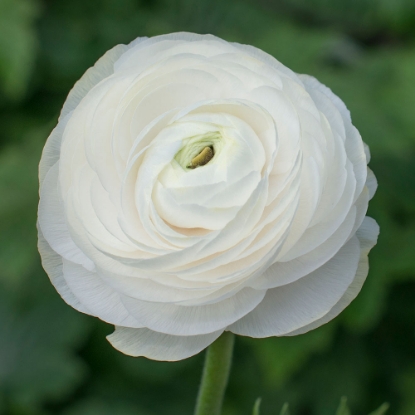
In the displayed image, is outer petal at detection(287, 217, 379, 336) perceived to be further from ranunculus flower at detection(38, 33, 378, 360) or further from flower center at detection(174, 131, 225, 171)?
flower center at detection(174, 131, 225, 171)

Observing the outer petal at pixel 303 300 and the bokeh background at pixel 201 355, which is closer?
the outer petal at pixel 303 300

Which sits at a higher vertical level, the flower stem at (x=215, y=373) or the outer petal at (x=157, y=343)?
the outer petal at (x=157, y=343)

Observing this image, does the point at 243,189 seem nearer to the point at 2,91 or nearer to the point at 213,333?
the point at 213,333

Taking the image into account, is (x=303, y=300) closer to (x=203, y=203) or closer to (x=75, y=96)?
(x=203, y=203)

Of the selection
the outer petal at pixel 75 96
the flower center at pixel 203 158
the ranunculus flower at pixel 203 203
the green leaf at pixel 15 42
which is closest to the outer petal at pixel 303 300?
the ranunculus flower at pixel 203 203

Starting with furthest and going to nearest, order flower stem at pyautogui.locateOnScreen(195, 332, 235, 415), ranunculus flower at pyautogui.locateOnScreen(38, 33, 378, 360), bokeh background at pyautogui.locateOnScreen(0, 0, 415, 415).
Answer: bokeh background at pyautogui.locateOnScreen(0, 0, 415, 415)
flower stem at pyautogui.locateOnScreen(195, 332, 235, 415)
ranunculus flower at pyautogui.locateOnScreen(38, 33, 378, 360)

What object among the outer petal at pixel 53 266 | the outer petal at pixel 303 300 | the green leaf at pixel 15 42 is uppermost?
the outer petal at pixel 303 300

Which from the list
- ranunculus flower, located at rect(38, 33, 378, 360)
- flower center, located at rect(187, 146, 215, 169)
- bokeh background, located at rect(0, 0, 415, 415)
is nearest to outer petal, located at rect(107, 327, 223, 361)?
→ ranunculus flower, located at rect(38, 33, 378, 360)

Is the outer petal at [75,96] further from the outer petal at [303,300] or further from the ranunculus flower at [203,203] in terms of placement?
the outer petal at [303,300]
